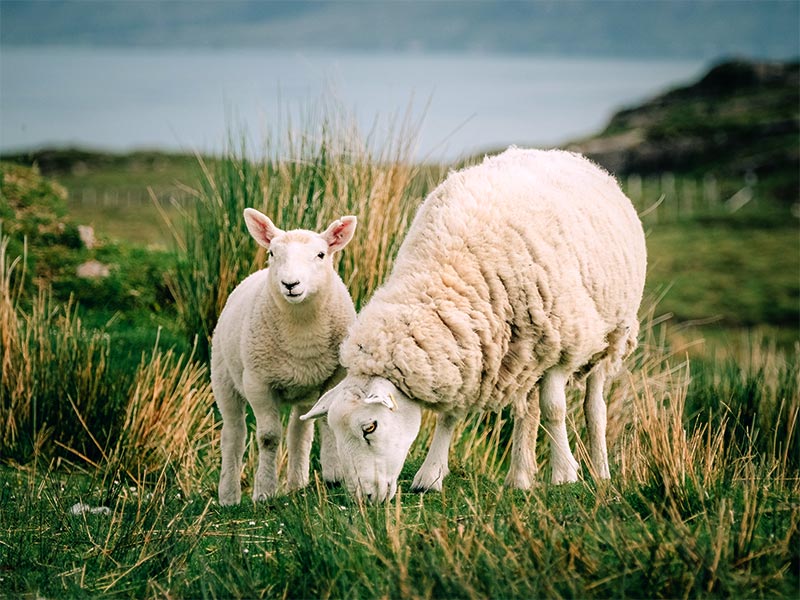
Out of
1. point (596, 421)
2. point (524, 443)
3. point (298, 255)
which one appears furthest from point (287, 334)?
point (596, 421)

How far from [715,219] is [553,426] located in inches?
1485

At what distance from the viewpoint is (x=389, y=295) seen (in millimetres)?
5082

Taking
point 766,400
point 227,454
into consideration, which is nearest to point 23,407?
point 227,454

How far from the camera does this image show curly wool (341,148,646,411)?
488cm

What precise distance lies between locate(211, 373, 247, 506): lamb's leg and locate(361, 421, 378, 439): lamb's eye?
4.80ft

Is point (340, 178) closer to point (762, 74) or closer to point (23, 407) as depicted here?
point (23, 407)

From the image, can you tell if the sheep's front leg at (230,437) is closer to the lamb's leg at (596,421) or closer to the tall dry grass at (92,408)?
the tall dry grass at (92,408)

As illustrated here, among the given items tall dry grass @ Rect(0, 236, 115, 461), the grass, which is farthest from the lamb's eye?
tall dry grass @ Rect(0, 236, 115, 461)

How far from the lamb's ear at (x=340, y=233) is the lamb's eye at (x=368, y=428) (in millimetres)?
1137

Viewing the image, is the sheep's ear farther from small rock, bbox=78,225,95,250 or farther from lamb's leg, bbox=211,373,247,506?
small rock, bbox=78,225,95,250

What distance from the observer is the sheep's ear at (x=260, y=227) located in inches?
213

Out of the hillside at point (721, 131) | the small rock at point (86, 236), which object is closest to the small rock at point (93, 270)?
the small rock at point (86, 236)

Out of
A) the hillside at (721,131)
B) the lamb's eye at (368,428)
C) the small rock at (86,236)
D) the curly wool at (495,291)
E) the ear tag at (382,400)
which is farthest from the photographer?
the hillside at (721,131)

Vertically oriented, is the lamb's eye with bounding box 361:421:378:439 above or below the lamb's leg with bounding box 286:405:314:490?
above
